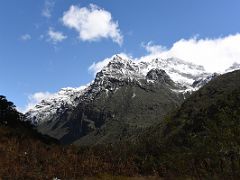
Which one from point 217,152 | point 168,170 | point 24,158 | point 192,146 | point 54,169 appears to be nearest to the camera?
point 217,152

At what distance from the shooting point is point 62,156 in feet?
46.8

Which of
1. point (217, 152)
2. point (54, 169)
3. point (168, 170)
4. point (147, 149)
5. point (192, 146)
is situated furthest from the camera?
point (147, 149)

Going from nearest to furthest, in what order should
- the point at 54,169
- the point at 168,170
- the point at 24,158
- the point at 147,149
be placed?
the point at 168,170, the point at 54,169, the point at 24,158, the point at 147,149

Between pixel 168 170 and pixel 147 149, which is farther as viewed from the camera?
pixel 147 149

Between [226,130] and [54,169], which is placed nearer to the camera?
[226,130]

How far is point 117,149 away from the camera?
15.4 meters

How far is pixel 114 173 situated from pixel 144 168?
0.94 meters

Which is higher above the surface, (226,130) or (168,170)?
(226,130)

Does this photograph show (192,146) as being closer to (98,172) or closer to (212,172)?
(212,172)

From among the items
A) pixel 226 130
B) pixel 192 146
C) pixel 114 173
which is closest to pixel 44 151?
pixel 114 173

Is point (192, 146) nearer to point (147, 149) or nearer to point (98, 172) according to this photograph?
point (98, 172)

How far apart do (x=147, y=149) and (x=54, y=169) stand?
3.91 m

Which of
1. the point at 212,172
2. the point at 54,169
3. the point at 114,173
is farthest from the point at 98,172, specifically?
the point at 212,172

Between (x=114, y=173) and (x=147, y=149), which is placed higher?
(x=147, y=149)
